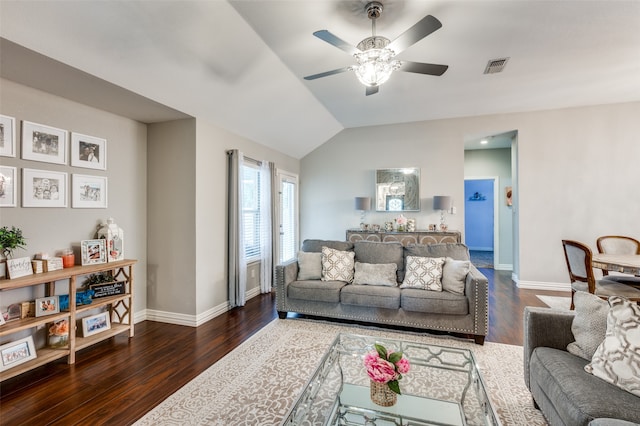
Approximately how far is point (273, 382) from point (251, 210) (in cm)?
283

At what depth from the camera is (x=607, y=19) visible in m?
2.54

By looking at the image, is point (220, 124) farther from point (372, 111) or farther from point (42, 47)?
point (372, 111)

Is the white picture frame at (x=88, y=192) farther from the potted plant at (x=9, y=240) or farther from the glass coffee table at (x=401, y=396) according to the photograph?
the glass coffee table at (x=401, y=396)

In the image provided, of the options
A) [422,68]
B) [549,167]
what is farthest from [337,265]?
[549,167]

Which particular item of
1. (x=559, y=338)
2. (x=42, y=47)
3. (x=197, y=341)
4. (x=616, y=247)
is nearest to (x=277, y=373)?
(x=197, y=341)

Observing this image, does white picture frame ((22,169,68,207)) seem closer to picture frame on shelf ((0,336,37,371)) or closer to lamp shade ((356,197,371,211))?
picture frame on shelf ((0,336,37,371))

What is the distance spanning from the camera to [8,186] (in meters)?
2.45

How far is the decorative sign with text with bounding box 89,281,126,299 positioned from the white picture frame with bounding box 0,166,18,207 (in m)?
1.04

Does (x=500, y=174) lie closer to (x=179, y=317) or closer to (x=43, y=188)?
(x=179, y=317)

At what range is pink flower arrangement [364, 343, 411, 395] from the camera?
1.52 meters

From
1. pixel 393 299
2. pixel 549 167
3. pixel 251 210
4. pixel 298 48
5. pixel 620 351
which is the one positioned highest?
pixel 298 48

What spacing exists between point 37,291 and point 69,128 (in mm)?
1600

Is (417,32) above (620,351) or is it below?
above

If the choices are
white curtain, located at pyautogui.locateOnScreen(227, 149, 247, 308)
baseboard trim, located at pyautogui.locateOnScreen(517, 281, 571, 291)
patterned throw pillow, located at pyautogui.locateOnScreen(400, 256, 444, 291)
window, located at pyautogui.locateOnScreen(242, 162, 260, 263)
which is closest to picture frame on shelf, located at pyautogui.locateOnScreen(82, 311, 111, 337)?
white curtain, located at pyautogui.locateOnScreen(227, 149, 247, 308)
